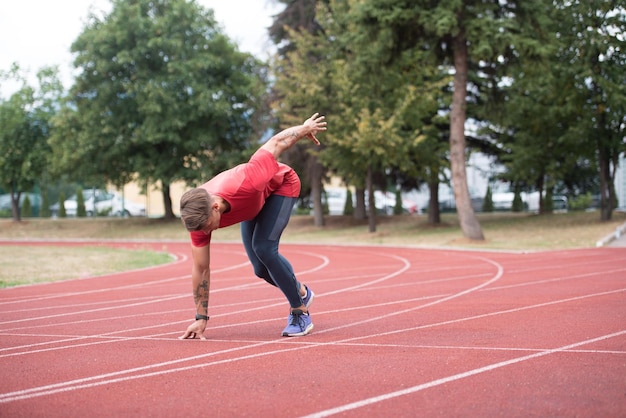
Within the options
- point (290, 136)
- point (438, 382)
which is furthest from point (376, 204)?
point (438, 382)

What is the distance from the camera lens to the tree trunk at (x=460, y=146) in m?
23.5

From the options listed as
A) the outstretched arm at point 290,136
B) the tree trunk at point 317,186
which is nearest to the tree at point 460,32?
the tree trunk at point 317,186

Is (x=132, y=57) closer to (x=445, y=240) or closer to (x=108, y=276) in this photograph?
(x=445, y=240)

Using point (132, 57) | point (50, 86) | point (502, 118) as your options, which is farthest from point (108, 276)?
point (50, 86)

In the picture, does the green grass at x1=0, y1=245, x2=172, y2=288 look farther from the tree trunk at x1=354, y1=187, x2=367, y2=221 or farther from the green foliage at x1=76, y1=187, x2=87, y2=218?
the green foliage at x1=76, y1=187, x2=87, y2=218

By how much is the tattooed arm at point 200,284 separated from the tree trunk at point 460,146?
1786cm

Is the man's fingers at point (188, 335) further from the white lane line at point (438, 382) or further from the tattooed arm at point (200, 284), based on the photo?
the white lane line at point (438, 382)

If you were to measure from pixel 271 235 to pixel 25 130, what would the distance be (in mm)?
39812

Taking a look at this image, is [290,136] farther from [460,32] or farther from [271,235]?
[460,32]

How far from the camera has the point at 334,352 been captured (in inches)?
233

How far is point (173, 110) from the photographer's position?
3588 centimetres

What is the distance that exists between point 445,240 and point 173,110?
16.6m

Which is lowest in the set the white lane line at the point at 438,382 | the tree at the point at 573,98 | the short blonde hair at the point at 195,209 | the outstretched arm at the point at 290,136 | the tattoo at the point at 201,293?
A: the white lane line at the point at 438,382

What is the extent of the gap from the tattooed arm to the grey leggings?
418 mm
